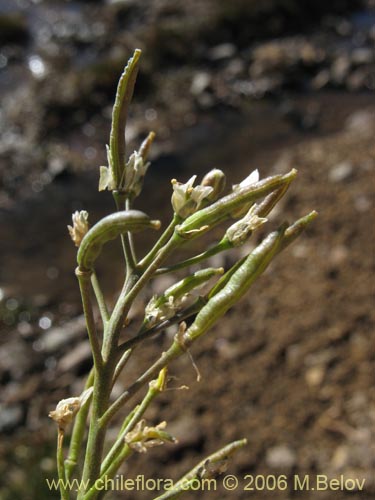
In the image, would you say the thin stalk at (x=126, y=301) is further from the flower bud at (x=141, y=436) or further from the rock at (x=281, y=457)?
the rock at (x=281, y=457)

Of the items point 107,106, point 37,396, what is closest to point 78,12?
point 107,106

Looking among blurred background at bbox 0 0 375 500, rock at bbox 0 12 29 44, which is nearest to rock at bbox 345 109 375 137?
blurred background at bbox 0 0 375 500

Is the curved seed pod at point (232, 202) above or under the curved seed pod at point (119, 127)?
under

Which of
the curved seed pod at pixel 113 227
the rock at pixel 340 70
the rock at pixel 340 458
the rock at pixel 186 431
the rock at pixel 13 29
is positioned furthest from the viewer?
the rock at pixel 13 29

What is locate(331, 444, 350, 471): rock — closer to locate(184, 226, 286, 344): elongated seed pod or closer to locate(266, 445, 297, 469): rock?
locate(266, 445, 297, 469): rock

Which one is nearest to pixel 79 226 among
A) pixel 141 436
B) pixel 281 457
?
pixel 141 436

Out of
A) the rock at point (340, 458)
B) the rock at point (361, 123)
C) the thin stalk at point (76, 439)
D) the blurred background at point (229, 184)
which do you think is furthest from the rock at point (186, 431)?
the rock at point (361, 123)

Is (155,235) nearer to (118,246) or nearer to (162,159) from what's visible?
(118,246)
